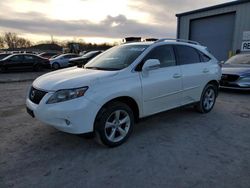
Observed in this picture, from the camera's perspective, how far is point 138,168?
293cm

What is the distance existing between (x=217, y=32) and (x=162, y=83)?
13.4 metres

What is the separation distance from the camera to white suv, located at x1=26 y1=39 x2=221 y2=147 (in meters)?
3.09

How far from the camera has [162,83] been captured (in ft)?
13.1

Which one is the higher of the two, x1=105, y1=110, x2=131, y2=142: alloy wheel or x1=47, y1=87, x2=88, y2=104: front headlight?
x1=47, y1=87, x2=88, y2=104: front headlight

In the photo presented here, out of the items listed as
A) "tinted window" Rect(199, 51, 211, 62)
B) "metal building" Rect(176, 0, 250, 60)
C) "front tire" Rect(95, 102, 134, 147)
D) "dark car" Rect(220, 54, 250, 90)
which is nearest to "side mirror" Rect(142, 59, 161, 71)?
"front tire" Rect(95, 102, 134, 147)

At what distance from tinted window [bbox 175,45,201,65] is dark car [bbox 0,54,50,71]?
45.5ft

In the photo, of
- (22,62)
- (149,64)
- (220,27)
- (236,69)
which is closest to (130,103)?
(149,64)

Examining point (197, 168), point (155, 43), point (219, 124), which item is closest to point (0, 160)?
point (197, 168)

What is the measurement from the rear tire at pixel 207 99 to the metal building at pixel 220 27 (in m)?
10.0

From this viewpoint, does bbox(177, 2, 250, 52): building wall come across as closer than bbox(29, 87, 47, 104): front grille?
No

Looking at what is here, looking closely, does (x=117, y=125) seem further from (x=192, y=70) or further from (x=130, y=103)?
(x=192, y=70)

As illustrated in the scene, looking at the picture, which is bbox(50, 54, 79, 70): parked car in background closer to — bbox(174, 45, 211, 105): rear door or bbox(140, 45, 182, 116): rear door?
bbox(174, 45, 211, 105): rear door

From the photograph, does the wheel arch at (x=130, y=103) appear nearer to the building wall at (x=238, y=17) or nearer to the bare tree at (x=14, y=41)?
the building wall at (x=238, y=17)

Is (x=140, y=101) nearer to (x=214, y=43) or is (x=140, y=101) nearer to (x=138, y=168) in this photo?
(x=138, y=168)
